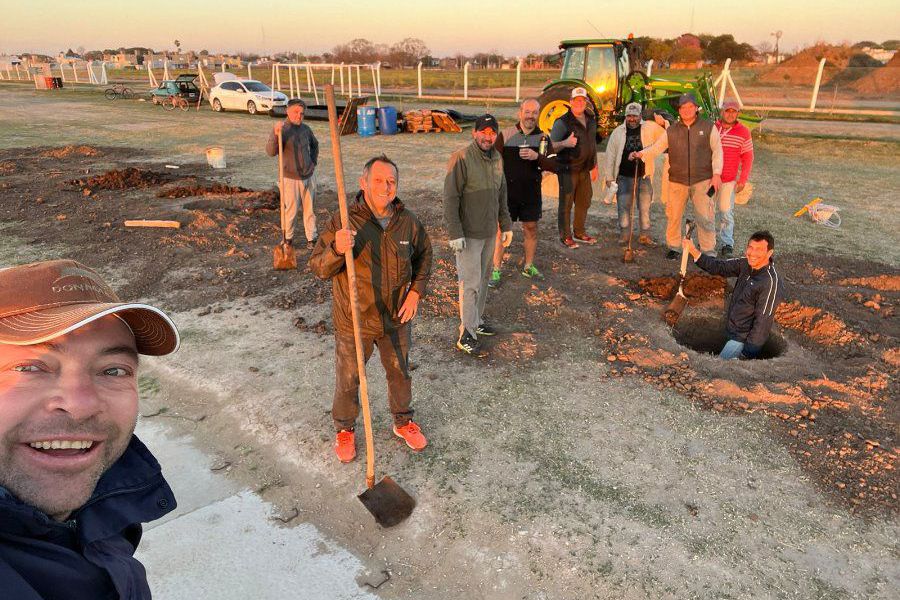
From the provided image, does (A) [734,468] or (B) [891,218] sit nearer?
(A) [734,468]

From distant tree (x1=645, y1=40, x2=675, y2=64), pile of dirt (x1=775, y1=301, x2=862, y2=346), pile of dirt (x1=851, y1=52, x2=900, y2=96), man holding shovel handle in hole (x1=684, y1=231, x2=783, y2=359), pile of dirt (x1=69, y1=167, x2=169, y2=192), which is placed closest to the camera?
man holding shovel handle in hole (x1=684, y1=231, x2=783, y2=359)

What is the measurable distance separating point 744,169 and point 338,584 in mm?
6950

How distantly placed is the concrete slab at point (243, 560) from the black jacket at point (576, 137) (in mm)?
5585

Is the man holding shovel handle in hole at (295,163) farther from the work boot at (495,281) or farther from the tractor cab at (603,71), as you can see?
the tractor cab at (603,71)

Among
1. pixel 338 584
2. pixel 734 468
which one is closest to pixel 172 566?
pixel 338 584

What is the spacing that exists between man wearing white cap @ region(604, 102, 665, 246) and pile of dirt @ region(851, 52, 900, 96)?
27.0m

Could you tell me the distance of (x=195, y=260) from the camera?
7430 millimetres

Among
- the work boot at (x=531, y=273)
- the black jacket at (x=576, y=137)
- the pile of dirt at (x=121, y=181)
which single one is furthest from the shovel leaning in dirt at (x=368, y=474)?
the pile of dirt at (x=121, y=181)

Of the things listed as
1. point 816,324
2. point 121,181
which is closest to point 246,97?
point 121,181

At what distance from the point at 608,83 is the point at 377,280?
12.9m

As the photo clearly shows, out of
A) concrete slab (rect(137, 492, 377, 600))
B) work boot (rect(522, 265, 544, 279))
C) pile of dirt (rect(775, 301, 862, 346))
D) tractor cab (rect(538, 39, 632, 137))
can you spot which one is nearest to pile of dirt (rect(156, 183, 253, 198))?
work boot (rect(522, 265, 544, 279))

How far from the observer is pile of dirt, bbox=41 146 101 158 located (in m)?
15.0

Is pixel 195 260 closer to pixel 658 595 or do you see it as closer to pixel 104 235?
pixel 104 235

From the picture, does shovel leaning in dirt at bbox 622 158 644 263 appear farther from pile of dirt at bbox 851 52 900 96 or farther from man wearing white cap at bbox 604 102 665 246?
pile of dirt at bbox 851 52 900 96
